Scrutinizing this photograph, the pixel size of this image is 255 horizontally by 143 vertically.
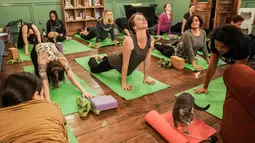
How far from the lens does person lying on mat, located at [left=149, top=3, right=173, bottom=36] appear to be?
5.70 metres

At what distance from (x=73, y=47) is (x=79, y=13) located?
203 cm

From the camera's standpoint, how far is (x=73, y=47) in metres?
4.71

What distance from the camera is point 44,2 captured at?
585 cm

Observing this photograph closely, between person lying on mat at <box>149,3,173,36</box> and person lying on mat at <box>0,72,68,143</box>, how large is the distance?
Result: 16.6 ft

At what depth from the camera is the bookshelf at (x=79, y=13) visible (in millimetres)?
6047

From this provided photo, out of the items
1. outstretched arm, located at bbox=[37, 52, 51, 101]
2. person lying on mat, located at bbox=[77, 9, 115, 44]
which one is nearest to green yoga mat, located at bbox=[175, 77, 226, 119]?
outstretched arm, located at bbox=[37, 52, 51, 101]

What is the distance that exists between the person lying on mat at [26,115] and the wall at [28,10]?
5.23 m

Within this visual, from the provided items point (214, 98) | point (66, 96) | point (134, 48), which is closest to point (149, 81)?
point (134, 48)

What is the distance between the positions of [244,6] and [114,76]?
4235 millimetres

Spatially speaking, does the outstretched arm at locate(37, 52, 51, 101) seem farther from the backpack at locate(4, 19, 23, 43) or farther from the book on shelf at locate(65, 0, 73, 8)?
the book on shelf at locate(65, 0, 73, 8)

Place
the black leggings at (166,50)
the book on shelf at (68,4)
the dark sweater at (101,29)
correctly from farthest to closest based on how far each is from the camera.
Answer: the book on shelf at (68,4) → the dark sweater at (101,29) → the black leggings at (166,50)

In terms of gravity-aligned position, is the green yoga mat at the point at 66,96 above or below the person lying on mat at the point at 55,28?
below

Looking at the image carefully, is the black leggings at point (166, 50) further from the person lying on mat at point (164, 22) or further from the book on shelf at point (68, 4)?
the book on shelf at point (68, 4)

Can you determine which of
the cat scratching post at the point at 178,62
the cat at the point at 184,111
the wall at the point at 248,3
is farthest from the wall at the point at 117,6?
the cat at the point at 184,111
